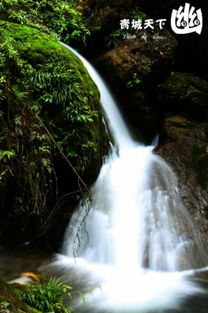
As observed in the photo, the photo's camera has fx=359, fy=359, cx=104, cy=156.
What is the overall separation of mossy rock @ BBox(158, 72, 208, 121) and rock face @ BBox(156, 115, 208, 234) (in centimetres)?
29

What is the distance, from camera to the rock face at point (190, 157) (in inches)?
273

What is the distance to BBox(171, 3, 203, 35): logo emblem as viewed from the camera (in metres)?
9.93

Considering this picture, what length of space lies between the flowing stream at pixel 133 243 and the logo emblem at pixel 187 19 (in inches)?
173

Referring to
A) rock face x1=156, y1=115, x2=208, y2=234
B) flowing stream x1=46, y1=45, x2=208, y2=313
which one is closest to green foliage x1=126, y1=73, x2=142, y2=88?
rock face x1=156, y1=115, x2=208, y2=234

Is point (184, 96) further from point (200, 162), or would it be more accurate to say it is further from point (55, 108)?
point (55, 108)

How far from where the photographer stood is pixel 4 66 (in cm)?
428

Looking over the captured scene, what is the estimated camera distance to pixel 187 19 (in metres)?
10.2

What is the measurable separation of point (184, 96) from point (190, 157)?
1.88 meters

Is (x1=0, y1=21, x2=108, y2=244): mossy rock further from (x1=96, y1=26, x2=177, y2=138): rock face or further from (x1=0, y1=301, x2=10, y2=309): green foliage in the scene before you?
(x1=0, y1=301, x2=10, y2=309): green foliage

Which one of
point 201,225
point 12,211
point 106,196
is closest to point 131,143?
point 106,196

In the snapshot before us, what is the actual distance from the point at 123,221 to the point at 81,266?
1.16 meters

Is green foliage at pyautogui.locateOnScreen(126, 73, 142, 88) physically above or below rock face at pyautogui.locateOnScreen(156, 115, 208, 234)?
above

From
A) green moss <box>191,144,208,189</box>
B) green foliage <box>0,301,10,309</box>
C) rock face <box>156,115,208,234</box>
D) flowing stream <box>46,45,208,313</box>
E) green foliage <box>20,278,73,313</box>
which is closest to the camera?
green foliage <box>0,301,10,309</box>

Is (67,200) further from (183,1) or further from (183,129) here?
(183,1)
